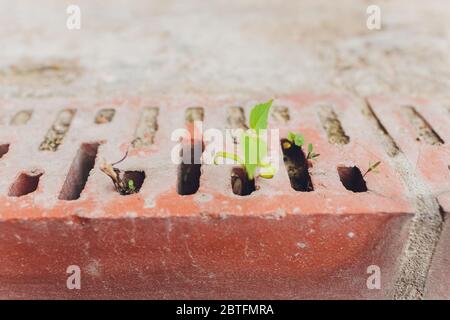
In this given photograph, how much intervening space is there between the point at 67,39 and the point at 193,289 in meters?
1.32

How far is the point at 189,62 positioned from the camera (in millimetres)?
1834

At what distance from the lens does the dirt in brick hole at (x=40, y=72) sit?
5.57ft

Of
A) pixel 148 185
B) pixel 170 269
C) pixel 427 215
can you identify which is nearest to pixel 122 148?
pixel 148 185

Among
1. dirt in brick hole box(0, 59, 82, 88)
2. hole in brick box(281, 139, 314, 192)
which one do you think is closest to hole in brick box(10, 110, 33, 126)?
dirt in brick hole box(0, 59, 82, 88)

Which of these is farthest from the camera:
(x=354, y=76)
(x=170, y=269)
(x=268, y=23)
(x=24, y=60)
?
(x=268, y=23)

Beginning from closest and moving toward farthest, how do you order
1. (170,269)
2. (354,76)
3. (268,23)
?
(170,269) < (354,76) < (268,23)

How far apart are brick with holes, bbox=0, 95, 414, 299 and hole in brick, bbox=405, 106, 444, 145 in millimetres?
156

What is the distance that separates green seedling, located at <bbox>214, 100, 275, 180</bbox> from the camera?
44.8 inches

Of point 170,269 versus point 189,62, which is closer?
point 170,269

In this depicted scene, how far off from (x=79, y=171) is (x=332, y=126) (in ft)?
2.45

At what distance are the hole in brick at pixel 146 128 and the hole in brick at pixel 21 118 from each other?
36 centimetres

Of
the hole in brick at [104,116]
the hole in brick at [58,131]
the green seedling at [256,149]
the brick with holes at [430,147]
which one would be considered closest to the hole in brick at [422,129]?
the brick with holes at [430,147]

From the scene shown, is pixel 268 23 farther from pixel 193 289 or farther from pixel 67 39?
pixel 193 289
